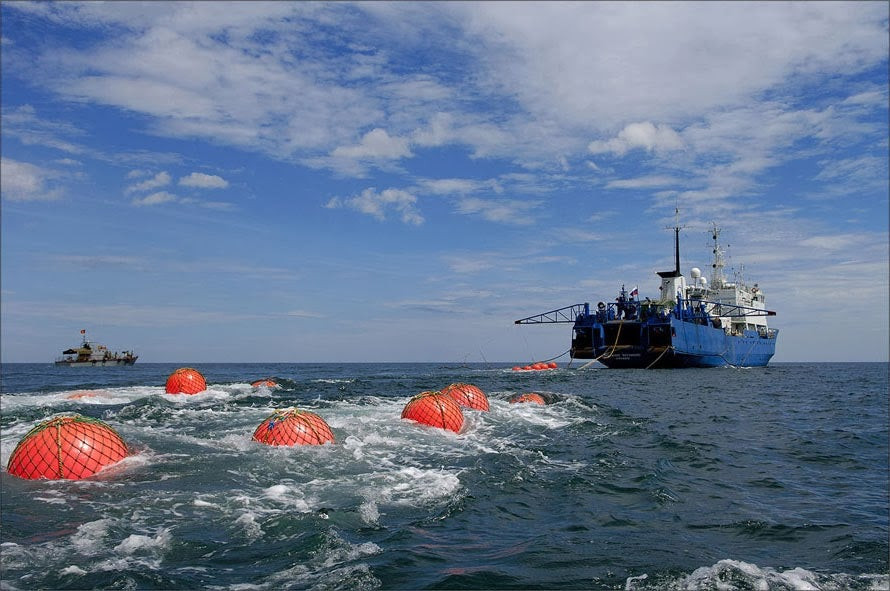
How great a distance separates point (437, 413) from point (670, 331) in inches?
1719

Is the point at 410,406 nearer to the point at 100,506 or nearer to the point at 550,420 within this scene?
the point at 550,420

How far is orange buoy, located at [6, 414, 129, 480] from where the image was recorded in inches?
417

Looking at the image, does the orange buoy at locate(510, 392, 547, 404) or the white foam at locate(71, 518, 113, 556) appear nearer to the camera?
the white foam at locate(71, 518, 113, 556)

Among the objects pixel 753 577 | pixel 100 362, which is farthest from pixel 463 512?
pixel 100 362

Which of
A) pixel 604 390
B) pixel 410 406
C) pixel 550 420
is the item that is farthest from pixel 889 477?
pixel 604 390

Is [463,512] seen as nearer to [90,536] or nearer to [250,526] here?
[250,526]

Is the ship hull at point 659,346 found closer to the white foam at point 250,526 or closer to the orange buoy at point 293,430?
the orange buoy at point 293,430

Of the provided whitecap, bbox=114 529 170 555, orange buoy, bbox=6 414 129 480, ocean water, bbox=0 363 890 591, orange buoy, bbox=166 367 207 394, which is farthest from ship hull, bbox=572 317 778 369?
whitecap, bbox=114 529 170 555

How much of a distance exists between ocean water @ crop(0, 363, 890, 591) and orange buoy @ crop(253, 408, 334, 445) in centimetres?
37

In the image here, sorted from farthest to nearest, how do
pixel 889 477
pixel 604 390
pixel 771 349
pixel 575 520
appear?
pixel 771 349 → pixel 604 390 → pixel 889 477 → pixel 575 520

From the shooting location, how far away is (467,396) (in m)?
20.7

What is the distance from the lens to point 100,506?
29.1 feet

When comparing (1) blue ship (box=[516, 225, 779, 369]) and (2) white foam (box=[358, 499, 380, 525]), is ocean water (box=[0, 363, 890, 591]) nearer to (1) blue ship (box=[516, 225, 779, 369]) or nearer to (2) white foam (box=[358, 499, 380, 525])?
(2) white foam (box=[358, 499, 380, 525])

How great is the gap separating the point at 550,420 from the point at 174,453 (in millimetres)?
11764
